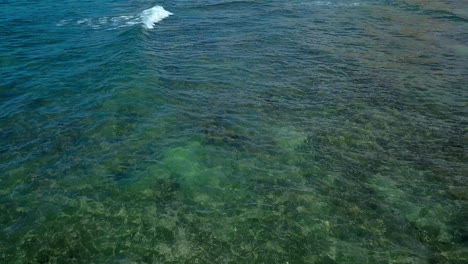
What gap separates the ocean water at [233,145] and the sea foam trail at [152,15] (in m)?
2.82

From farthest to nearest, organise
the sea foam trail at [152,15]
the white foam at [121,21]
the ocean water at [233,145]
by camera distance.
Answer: the sea foam trail at [152,15]
the white foam at [121,21]
the ocean water at [233,145]

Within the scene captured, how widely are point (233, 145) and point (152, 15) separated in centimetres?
2798

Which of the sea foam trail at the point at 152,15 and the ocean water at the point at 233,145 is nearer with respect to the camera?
the ocean water at the point at 233,145

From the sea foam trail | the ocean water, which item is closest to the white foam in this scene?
the sea foam trail

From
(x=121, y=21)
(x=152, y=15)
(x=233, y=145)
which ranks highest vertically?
(x=152, y=15)

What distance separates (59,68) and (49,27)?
11.8 m

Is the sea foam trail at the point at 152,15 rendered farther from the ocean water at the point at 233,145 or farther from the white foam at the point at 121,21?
the ocean water at the point at 233,145

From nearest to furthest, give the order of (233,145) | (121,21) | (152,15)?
(233,145) < (121,21) < (152,15)

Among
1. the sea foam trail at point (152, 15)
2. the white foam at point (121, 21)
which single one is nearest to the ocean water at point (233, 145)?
the white foam at point (121, 21)

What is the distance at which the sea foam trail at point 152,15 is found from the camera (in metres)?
41.2

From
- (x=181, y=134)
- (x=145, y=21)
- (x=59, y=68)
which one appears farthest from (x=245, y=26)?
(x=181, y=134)

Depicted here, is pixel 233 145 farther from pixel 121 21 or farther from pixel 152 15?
pixel 152 15

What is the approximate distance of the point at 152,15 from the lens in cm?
4416

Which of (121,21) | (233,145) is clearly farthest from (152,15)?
(233,145)
